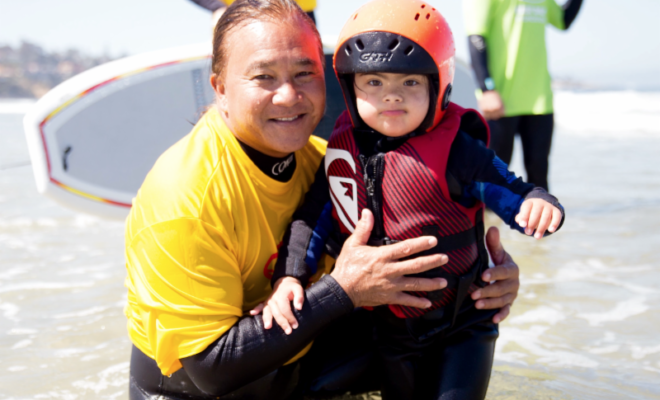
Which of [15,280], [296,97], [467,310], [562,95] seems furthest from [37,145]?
[562,95]

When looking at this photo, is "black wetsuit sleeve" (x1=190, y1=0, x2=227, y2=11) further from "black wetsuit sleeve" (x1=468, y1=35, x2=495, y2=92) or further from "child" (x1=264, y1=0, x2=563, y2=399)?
"black wetsuit sleeve" (x1=468, y1=35, x2=495, y2=92)

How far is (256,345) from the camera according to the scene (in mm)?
1607

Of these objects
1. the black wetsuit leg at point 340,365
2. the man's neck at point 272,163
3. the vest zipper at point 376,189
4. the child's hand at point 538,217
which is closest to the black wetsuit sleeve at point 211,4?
the man's neck at point 272,163

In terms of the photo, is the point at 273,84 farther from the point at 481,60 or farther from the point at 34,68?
the point at 34,68

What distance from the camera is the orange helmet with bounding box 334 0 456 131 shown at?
171cm

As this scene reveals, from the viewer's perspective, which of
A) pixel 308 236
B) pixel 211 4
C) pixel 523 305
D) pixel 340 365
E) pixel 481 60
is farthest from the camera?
pixel 481 60

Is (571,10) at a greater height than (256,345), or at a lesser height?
greater

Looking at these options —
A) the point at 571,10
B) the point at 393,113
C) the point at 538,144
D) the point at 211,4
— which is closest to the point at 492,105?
the point at 538,144

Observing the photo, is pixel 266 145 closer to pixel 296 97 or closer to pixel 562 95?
pixel 296 97

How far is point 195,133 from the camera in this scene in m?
1.84

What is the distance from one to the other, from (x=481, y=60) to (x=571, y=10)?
2.97ft

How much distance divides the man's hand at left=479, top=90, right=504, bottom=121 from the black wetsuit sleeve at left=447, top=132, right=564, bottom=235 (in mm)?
2336

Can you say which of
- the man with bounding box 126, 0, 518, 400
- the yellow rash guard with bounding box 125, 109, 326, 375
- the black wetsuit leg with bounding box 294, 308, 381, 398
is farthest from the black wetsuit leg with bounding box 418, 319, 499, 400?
the yellow rash guard with bounding box 125, 109, 326, 375

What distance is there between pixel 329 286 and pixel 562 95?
985 inches
